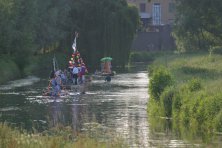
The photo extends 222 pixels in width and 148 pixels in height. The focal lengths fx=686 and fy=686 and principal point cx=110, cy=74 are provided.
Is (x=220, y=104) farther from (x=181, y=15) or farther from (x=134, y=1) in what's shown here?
(x=134, y=1)

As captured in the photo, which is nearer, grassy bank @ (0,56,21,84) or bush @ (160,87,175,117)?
bush @ (160,87,175,117)

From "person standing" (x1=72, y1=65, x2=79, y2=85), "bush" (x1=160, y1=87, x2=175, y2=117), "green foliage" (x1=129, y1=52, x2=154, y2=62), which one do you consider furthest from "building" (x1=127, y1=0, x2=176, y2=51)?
"bush" (x1=160, y1=87, x2=175, y2=117)

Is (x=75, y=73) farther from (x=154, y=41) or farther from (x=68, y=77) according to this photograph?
(x=154, y=41)

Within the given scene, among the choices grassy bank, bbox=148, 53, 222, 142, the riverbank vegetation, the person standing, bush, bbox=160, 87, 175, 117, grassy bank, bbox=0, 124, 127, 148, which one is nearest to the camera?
grassy bank, bbox=0, 124, 127, 148

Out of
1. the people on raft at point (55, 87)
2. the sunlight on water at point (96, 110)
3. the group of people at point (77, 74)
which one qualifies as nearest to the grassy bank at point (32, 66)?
the sunlight on water at point (96, 110)

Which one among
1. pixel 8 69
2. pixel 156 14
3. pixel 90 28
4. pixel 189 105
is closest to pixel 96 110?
pixel 189 105

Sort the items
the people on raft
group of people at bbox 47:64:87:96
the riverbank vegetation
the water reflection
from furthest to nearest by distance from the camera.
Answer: the riverbank vegetation < group of people at bbox 47:64:87:96 < the people on raft < the water reflection

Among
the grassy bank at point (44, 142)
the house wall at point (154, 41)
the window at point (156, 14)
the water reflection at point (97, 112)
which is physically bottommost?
the water reflection at point (97, 112)

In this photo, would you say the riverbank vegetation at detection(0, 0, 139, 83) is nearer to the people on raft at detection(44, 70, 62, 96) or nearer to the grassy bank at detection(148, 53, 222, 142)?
the people on raft at detection(44, 70, 62, 96)

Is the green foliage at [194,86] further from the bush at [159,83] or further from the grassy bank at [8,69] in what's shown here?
the grassy bank at [8,69]

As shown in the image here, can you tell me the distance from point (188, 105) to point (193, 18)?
216 ft

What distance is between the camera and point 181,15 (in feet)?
325

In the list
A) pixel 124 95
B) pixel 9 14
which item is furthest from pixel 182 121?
pixel 9 14

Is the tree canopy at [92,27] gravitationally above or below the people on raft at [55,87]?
above
